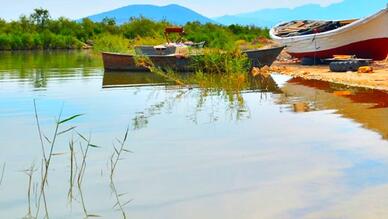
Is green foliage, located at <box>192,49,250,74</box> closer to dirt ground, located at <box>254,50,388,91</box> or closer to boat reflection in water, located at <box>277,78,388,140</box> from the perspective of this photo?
dirt ground, located at <box>254,50,388,91</box>

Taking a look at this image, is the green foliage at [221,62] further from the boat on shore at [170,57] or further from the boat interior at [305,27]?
the boat interior at [305,27]

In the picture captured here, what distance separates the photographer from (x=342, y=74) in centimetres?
1752

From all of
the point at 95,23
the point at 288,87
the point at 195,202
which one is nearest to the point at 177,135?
the point at 195,202

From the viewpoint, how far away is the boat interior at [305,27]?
23281 mm

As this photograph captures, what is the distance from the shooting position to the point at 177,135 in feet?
29.9

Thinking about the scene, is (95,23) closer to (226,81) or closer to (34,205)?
(226,81)

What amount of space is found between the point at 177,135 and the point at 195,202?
3.40 metres

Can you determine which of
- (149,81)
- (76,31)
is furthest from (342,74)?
(76,31)

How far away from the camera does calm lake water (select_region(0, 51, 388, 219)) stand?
565cm

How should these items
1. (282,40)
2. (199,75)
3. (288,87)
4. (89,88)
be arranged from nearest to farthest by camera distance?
1. (288,87)
2. (89,88)
3. (199,75)
4. (282,40)

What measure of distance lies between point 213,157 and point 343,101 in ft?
18.6

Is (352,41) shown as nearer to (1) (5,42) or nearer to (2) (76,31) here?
(1) (5,42)

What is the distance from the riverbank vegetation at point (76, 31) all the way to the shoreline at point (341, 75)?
67.9 ft

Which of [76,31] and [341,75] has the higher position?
[76,31]
